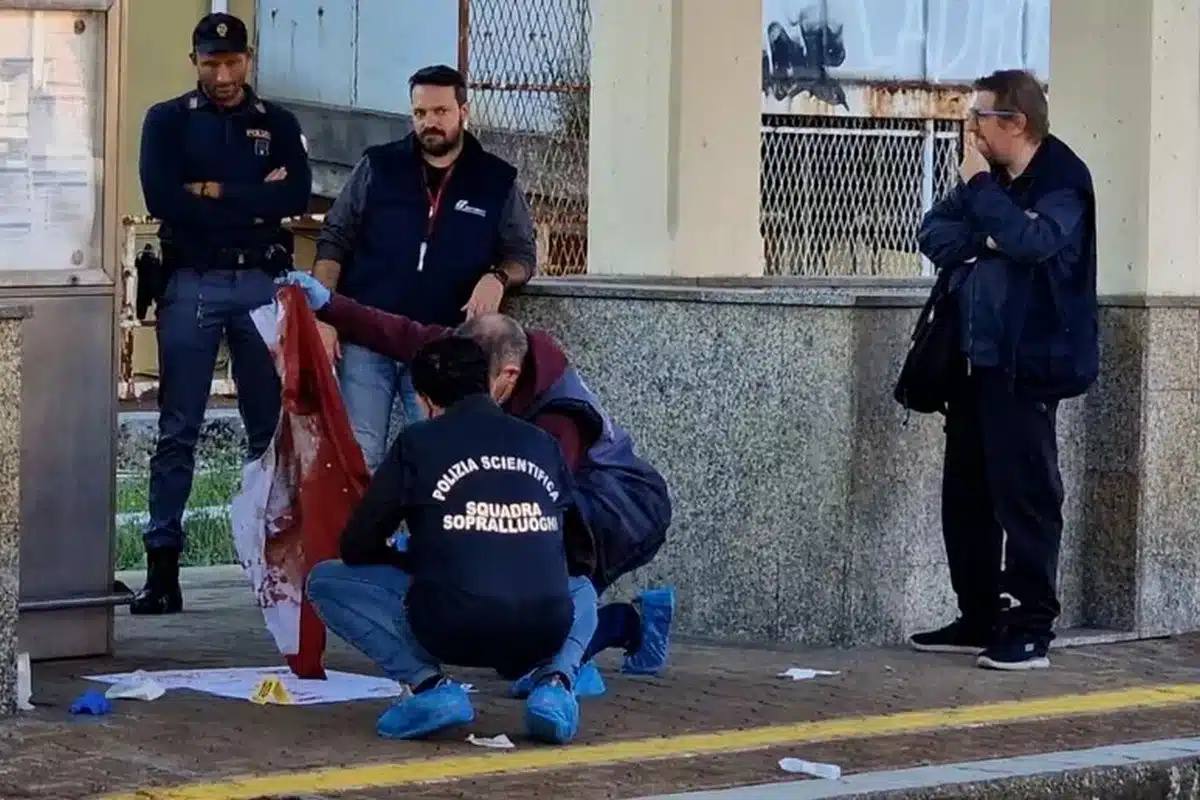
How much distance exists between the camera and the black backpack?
8.09m

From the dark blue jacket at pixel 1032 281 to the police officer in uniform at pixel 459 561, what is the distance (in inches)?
71.2

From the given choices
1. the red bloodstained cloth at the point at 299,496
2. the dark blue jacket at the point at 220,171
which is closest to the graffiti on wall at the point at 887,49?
the dark blue jacket at the point at 220,171

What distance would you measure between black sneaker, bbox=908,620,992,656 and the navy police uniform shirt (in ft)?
6.76

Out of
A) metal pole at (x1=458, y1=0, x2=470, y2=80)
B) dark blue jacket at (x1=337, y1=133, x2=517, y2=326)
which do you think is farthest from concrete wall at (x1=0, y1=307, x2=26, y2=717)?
metal pole at (x1=458, y1=0, x2=470, y2=80)

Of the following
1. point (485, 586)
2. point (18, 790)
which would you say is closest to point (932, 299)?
point (485, 586)

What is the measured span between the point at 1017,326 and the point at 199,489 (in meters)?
6.52

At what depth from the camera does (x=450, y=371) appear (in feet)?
21.6

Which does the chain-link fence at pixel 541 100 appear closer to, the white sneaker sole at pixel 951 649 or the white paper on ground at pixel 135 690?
the white sneaker sole at pixel 951 649

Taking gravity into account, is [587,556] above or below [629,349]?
below

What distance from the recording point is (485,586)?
6.50 m

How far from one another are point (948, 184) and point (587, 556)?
11.1 metres

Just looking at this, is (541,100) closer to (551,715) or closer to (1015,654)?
(1015,654)

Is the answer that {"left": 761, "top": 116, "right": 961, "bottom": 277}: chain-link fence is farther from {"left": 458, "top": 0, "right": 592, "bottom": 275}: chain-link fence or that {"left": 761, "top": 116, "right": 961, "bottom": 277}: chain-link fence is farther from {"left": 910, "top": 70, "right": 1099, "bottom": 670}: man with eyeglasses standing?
{"left": 910, "top": 70, "right": 1099, "bottom": 670}: man with eyeglasses standing

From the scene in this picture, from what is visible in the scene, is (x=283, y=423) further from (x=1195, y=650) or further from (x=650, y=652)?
(x=1195, y=650)
